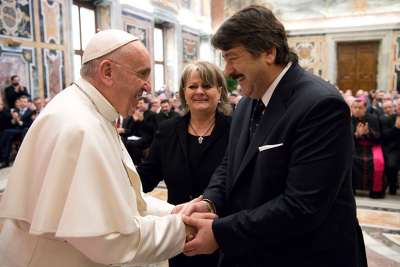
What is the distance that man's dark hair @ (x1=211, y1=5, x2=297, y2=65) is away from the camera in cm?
152

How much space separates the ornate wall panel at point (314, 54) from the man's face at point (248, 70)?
687 inches

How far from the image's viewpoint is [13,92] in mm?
9008

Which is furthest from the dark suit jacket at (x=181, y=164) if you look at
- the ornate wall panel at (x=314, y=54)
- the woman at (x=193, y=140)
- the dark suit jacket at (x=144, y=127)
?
the ornate wall panel at (x=314, y=54)

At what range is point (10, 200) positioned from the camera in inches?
61.2

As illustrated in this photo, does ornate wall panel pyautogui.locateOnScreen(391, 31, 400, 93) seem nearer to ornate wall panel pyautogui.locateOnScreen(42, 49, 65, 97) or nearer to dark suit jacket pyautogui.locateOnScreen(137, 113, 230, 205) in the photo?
ornate wall panel pyautogui.locateOnScreen(42, 49, 65, 97)

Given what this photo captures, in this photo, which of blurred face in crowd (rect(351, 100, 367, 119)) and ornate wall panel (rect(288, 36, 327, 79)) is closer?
blurred face in crowd (rect(351, 100, 367, 119))

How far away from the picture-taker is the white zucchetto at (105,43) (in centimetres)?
164

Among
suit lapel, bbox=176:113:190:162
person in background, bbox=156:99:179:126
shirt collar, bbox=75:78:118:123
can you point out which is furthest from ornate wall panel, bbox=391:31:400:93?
shirt collar, bbox=75:78:118:123

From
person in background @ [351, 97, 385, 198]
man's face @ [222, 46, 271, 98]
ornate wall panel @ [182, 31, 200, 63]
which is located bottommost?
person in background @ [351, 97, 385, 198]

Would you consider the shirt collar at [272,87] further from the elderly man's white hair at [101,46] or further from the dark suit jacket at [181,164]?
the dark suit jacket at [181,164]

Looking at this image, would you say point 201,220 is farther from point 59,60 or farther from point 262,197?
point 59,60

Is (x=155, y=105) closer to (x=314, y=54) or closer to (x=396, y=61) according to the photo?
(x=314, y=54)

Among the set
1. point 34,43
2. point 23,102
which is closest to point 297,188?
point 23,102

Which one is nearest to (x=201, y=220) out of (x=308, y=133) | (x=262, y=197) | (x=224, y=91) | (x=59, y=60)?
(x=262, y=197)
